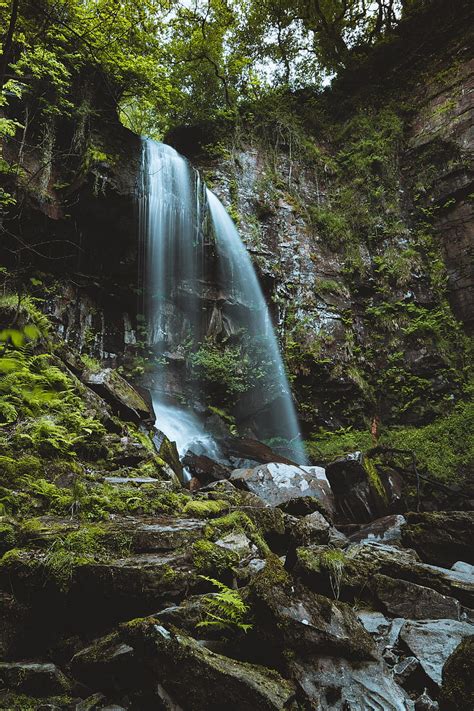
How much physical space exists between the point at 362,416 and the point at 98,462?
9.77 m

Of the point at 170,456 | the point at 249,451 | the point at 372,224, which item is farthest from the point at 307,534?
the point at 372,224

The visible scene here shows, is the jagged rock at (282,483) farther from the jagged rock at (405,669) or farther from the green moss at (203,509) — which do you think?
the jagged rock at (405,669)

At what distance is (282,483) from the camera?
25.5 feet

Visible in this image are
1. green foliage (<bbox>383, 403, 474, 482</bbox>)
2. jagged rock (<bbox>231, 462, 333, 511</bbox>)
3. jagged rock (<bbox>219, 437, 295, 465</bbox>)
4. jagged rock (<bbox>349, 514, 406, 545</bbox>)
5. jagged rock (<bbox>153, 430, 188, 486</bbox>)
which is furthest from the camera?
green foliage (<bbox>383, 403, 474, 482</bbox>)

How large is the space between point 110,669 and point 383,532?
221 inches

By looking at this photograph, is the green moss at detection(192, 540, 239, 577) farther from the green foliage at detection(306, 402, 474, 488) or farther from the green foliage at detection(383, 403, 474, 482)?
the green foliage at detection(383, 403, 474, 482)

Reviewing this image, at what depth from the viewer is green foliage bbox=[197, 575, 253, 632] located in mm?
2318

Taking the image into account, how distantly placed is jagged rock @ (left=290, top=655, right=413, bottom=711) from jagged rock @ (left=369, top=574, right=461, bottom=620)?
1215 millimetres

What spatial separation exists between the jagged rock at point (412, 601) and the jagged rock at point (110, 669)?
2.27m

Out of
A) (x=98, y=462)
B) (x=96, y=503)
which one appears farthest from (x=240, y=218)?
(x=96, y=503)

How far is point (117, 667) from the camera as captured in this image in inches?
80.1

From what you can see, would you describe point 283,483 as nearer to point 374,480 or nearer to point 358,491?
point 358,491

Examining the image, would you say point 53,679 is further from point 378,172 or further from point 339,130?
point 339,130

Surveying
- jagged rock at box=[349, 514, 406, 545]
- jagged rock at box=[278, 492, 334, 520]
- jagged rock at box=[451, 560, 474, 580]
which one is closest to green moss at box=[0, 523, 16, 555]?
jagged rock at box=[278, 492, 334, 520]
